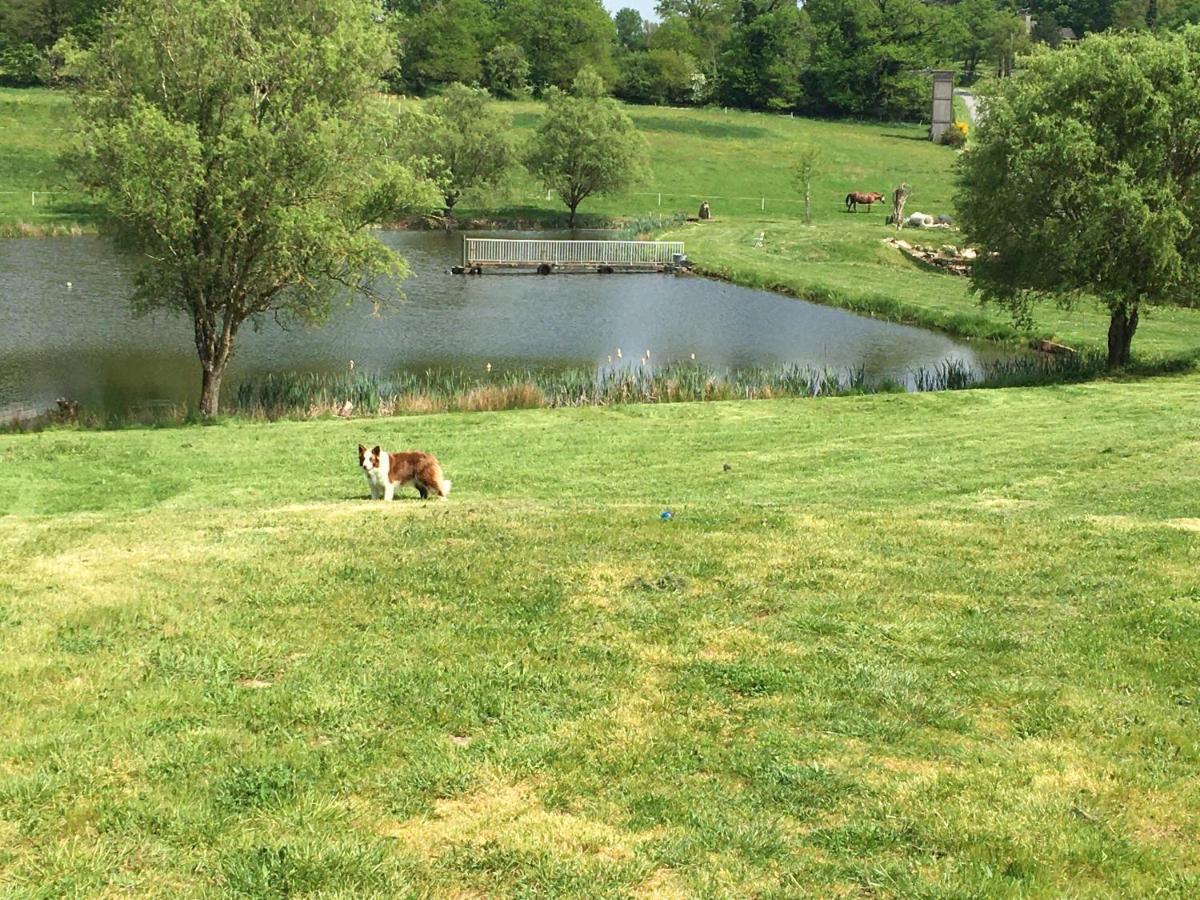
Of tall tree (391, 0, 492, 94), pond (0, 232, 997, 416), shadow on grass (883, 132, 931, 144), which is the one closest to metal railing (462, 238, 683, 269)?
pond (0, 232, 997, 416)

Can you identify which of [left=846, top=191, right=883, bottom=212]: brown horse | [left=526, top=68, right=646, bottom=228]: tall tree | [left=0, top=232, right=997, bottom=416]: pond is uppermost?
[left=526, top=68, right=646, bottom=228]: tall tree

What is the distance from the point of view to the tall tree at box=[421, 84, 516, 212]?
81375 mm

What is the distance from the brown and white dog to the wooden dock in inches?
1783

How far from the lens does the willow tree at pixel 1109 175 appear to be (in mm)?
29672

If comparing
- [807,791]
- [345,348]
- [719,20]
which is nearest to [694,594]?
[807,791]

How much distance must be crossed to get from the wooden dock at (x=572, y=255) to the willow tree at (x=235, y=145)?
34617 millimetres

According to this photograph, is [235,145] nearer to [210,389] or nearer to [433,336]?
[210,389]

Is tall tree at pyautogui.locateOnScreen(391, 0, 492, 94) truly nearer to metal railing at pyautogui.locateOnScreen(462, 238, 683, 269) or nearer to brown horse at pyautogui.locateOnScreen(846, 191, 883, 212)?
brown horse at pyautogui.locateOnScreen(846, 191, 883, 212)

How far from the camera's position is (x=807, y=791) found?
21.3 feet

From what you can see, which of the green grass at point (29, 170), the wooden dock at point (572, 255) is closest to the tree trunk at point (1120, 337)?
the wooden dock at point (572, 255)

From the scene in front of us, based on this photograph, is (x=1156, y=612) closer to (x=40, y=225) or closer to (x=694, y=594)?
(x=694, y=594)

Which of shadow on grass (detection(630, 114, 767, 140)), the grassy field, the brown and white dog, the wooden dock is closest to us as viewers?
the brown and white dog

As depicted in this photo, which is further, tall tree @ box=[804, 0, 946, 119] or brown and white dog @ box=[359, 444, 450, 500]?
tall tree @ box=[804, 0, 946, 119]

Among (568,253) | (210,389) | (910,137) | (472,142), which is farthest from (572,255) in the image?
(910,137)
